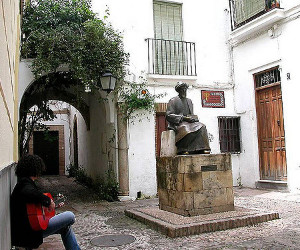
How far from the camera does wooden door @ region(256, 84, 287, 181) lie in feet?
29.4

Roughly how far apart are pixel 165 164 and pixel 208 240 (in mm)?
1808

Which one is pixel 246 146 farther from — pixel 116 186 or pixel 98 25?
pixel 98 25

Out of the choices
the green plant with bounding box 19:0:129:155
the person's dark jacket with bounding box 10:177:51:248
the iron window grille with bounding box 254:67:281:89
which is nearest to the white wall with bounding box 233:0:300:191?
the iron window grille with bounding box 254:67:281:89

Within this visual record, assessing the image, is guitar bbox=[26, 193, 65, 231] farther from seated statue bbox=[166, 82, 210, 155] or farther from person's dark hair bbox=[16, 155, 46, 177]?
seated statue bbox=[166, 82, 210, 155]

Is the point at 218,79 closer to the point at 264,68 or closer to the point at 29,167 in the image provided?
the point at 264,68

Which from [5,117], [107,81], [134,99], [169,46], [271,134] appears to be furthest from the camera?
[169,46]

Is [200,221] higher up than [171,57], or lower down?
lower down

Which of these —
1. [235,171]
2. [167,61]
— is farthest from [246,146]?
[167,61]

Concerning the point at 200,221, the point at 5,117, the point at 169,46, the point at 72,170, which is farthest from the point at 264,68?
the point at 72,170

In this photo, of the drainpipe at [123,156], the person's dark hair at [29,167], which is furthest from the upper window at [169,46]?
the person's dark hair at [29,167]

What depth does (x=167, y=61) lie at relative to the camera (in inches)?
385

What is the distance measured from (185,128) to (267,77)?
177 inches

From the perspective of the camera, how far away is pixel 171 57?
9844mm

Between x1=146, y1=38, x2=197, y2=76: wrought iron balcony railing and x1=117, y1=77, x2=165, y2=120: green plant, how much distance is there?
65 cm
